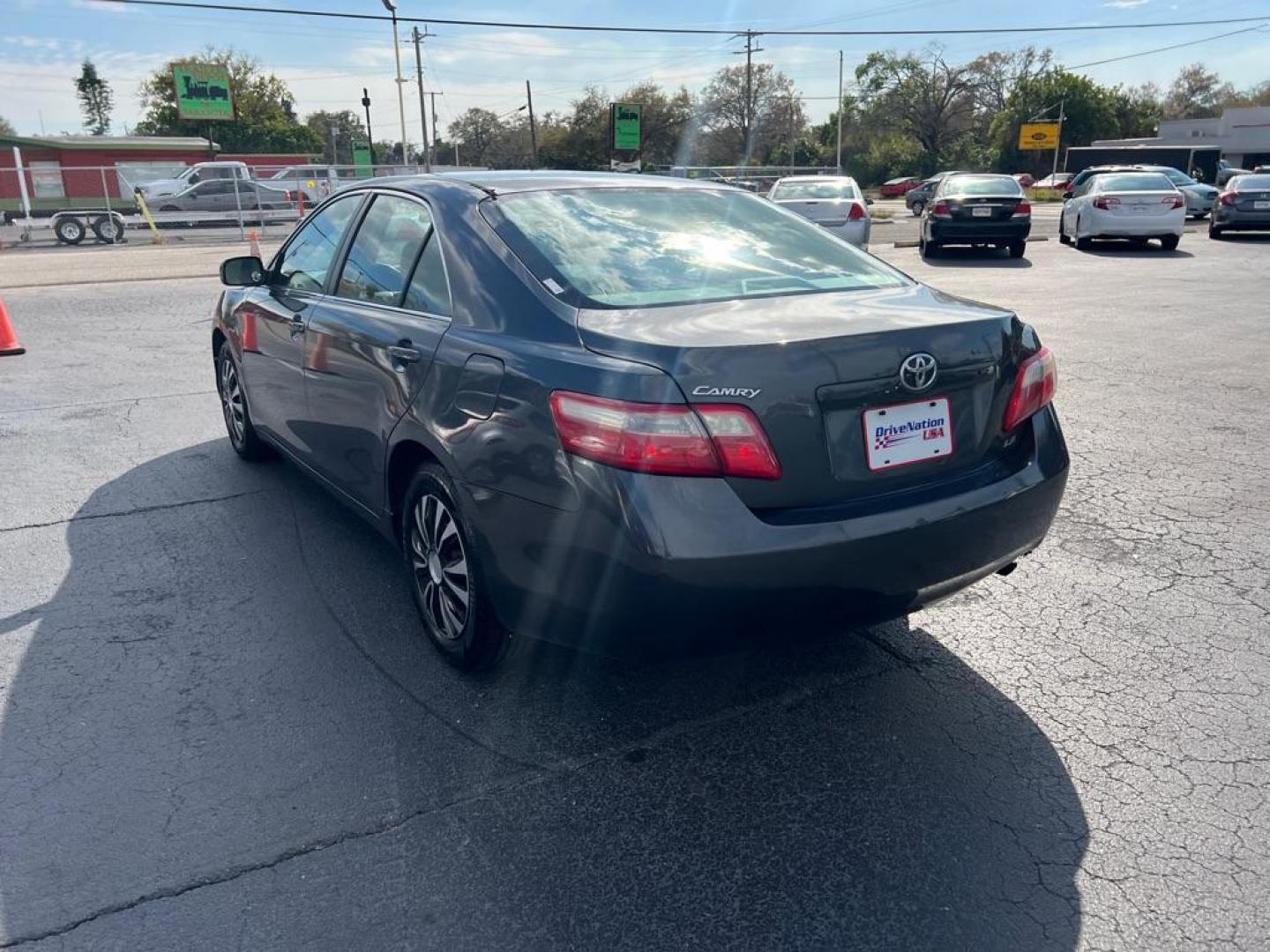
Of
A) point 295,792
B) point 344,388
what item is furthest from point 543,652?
point 344,388

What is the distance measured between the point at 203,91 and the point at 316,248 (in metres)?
66.3

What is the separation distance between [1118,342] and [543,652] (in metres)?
7.64

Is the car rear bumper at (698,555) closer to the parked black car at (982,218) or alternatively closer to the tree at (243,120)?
the parked black car at (982,218)

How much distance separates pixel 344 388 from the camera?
3910mm

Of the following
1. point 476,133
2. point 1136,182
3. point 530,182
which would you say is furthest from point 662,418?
point 476,133

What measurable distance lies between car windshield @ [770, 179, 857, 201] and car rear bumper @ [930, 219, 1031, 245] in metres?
1.69

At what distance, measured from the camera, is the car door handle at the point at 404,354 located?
3332 mm

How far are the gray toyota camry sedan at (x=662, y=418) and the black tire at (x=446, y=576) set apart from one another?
12 mm

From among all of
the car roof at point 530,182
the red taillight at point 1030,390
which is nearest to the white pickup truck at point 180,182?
the car roof at point 530,182

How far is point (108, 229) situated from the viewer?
84.4 feet

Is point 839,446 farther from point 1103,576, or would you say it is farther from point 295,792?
point 1103,576

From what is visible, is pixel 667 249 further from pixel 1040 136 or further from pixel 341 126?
pixel 341 126

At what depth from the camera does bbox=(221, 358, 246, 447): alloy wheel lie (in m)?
5.66

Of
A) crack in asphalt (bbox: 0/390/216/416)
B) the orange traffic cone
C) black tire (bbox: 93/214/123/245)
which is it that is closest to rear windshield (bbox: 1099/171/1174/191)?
crack in asphalt (bbox: 0/390/216/416)
